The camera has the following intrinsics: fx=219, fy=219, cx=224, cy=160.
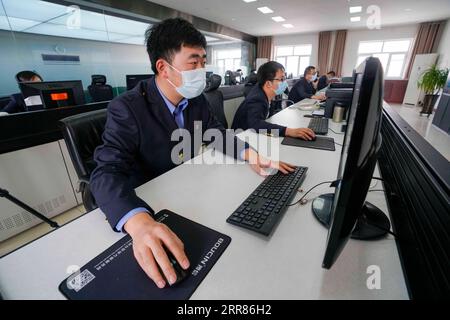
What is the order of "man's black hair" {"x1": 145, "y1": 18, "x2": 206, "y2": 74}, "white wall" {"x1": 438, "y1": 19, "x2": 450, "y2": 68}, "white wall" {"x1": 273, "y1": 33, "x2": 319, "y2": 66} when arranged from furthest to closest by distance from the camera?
"white wall" {"x1": 273, "y1": 33, "x2": 319, "y2": 66}, "white wall" {"x1": 438, "y1": 19, "x2": 450, "y2": 68}, "man's black hair" {"x1": 145, "y1": 18, "x2": 206, "y2": 74}

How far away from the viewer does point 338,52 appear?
8.86 metres

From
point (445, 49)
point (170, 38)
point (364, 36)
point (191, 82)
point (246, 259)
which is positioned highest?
point (364, 36)

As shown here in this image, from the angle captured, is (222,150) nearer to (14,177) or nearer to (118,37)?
(14,177)

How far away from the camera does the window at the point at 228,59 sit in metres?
10.8

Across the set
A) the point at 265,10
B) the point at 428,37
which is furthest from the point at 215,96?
the point at 428,37

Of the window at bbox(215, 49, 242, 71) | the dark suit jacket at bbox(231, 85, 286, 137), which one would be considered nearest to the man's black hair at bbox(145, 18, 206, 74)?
the dark suit jacket at bbox(231, 85, 286, 137)

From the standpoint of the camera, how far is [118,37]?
660 cm

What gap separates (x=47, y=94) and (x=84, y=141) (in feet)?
3.91

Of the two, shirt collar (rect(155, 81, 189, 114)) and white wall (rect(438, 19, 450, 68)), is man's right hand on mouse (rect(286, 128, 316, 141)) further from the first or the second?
white wall (rect(438, 19, 450, 68))

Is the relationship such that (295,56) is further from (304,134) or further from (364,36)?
(304,134)

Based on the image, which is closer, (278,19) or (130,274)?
(130,274)

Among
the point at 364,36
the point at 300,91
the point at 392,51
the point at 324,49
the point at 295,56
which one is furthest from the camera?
the point at 295,56

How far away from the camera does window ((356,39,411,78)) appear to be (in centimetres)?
818

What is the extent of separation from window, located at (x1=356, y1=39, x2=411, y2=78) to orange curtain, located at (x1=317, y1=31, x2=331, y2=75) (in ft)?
3.89
